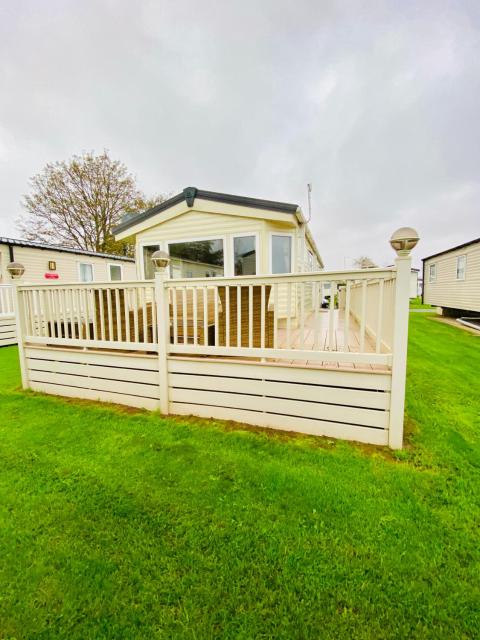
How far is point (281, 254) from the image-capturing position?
22.1 ft

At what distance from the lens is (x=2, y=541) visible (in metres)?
1.75

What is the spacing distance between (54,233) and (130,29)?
45.1ft

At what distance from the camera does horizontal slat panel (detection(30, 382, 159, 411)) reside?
12.1ft

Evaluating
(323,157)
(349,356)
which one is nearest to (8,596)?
(349,356)

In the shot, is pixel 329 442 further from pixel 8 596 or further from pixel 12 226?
pixel 12 226

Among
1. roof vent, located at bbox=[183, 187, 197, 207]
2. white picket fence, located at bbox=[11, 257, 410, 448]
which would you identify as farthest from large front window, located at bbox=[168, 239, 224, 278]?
white picket fence, located at bbox=[11, 257, 410, 448]

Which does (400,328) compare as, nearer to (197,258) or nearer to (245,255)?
(245,255)

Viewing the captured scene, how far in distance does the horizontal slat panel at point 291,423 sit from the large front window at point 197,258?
12.9ft

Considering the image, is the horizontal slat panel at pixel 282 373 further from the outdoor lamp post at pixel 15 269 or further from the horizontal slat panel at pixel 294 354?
the outdoor lamp post at pixel 15 269

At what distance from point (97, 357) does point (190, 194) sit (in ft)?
14.7

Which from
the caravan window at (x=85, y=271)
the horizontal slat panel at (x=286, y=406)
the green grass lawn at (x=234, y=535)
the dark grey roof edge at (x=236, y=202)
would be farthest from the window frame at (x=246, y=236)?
the caravan window at (x=85, y=271)

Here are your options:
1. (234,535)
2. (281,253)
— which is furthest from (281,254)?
(234,535)

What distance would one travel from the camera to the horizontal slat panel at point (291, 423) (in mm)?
2791

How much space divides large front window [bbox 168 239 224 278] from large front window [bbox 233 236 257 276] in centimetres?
35
